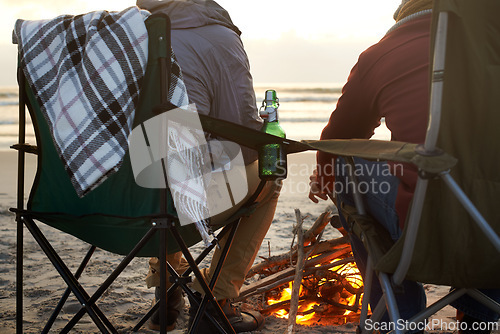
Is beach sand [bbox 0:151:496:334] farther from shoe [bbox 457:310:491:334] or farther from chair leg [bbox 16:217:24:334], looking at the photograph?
shoe [bbox 457:310:491:334]

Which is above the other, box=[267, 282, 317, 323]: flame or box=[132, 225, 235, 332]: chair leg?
box=[132, 225, 235, 332]: chair leg

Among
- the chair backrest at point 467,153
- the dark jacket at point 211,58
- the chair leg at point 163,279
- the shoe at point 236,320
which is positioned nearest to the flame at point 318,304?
the shoe at point 236,320

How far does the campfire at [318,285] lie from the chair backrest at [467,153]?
135 cm

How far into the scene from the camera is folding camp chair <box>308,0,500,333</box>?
4.31 feet

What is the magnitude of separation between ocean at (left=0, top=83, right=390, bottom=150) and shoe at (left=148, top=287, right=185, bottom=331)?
23.0 ft

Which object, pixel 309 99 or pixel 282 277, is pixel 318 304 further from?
pixel 309 99

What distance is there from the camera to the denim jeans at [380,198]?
66.6 inches

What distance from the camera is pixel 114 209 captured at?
1989 millimetres

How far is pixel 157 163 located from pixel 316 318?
147 cm

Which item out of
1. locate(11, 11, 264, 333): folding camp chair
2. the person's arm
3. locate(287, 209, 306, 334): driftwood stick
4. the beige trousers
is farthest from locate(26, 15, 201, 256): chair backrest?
locate(287, 209, 306, 334): driftwood stick

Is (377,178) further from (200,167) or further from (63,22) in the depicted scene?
(63,22)

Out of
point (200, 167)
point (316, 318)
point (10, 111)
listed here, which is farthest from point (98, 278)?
point (10, 111)

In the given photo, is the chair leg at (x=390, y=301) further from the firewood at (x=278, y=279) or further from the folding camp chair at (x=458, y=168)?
the firewood at (x=278, y=279)

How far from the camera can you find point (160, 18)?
70.5 inches
